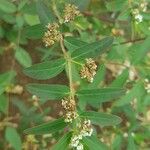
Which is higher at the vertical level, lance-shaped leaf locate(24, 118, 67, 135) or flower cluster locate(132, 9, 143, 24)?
flower cluster locate(132, 9, 143, 24)

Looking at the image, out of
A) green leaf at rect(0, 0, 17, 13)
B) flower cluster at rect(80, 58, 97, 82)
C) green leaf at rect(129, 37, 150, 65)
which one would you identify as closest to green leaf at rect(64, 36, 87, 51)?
flower cluster at rect(80, 58, 97, 82)

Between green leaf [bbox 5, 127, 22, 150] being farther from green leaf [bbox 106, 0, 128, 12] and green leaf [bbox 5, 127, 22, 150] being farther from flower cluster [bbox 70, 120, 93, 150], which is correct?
flower cluster [bbox 70, 120, 93, 150]

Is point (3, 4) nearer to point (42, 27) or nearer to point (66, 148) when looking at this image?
point (42, 27)

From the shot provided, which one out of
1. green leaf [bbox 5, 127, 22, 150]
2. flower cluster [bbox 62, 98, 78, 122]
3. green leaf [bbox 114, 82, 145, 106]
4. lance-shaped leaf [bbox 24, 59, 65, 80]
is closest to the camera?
flower cluster [bbox 62, 98, 78, 122]

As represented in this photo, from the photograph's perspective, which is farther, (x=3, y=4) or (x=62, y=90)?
(x=3, y=4)

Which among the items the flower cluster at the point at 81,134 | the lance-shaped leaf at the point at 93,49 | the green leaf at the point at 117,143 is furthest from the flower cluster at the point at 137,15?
the green leaf at the point at 117,143

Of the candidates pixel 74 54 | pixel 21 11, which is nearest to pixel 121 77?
pixel 21 11

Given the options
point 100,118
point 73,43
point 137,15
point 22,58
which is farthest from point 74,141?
point 22,58

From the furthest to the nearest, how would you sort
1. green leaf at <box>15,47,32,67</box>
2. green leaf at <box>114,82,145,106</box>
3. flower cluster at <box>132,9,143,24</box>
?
green leaf at <box>15,47,32,67</box>
green leaf at <box>114,82,145,106</box>
flower cluster at <box>132,9,143,24</box>
